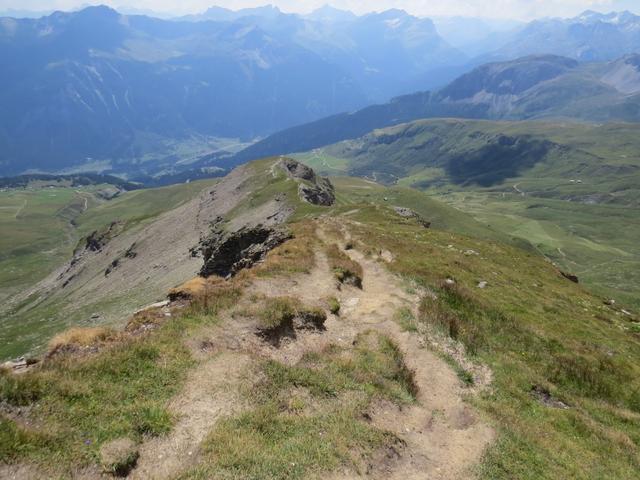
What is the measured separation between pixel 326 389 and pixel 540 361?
17.3 meters

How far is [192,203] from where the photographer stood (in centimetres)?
17425

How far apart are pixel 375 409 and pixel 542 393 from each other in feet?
40.3

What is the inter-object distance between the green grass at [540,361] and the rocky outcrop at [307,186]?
2999 inches

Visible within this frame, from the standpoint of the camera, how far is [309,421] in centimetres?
1867

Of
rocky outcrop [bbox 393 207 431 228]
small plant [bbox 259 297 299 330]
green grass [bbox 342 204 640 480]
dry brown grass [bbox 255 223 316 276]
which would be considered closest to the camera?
green grass [bbox 342 204 640 480]

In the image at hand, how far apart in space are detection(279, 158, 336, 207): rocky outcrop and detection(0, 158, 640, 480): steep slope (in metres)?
89.8

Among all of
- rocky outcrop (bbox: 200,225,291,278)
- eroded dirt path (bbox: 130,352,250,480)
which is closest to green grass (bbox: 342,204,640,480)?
eroded dirt path (bbox: 130,352,250,480)

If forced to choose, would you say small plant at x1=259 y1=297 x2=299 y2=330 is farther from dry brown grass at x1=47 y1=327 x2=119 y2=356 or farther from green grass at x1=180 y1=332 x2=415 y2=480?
dry brown grass at x1=47 y1=327 x2=119 y2=356

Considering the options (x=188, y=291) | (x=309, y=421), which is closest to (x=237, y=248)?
(x=188, y=291)

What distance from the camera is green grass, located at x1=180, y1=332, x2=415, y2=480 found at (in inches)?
619

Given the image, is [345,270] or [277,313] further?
[345,270]

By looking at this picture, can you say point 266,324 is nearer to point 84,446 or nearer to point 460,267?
point 84,446

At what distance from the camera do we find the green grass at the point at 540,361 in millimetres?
20875

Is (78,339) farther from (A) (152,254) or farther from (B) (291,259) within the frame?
(A) (152,254)
